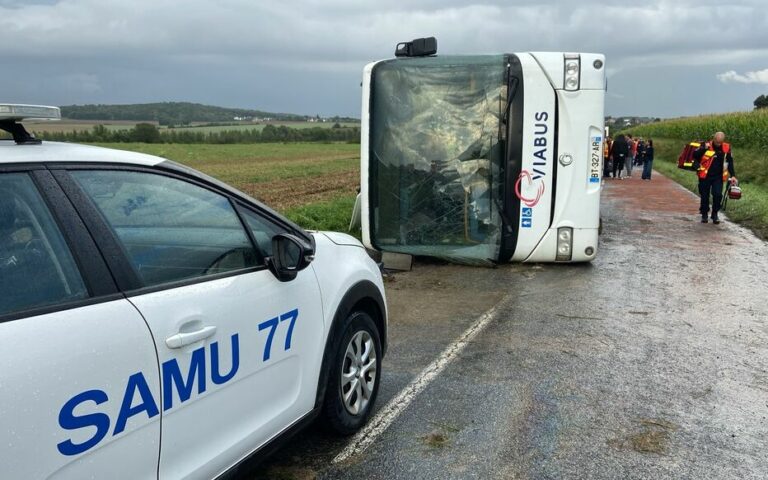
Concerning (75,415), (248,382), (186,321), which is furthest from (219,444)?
(75,415)

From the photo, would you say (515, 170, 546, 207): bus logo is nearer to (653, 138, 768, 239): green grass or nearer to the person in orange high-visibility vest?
(653, 138, 768, 239): green grass

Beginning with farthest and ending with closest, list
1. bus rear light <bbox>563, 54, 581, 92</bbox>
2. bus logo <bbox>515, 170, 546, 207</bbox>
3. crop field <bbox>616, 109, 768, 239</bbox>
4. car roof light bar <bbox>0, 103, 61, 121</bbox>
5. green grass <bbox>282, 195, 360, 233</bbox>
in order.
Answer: crop field <bbox>616, 109, 768, 239</bbox> < green grass <bbox>282, 195, 360, 233</bbox> < bus logo <bbox>515, 170, 546, 207</bbox> < bus rear light <bbox>563, 54, 581, 92</bbox> < car roof light bar <bbox>0, 103, 61, 121</bbox>

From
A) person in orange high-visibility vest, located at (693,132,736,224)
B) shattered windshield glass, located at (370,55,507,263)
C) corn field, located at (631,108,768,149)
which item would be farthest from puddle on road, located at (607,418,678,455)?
corn field, located at (631,108,768,149)

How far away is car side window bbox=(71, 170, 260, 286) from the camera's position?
250 centimetres

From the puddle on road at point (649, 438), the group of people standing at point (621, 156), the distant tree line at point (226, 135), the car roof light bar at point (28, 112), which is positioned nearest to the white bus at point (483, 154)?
the puddle on road at point (649, 438)

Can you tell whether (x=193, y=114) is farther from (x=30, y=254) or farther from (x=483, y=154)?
(x=30, y=254)

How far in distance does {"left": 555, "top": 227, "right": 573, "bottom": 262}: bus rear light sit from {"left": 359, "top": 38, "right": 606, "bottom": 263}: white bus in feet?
0.04

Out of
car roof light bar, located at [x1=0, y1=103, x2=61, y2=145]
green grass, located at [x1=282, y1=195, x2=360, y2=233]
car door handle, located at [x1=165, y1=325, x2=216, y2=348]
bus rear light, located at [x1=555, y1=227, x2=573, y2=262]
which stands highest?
car roof light bar, located at [x1=0, y1=103, x2=61, y2=145]

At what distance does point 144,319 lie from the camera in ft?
7.64

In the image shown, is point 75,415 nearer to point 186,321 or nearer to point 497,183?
point 186,321

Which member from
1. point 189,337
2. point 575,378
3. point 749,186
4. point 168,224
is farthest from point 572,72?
point 749,186

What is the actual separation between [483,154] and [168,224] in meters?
6.01

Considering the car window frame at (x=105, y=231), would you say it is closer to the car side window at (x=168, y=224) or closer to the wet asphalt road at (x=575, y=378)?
the car side window at (x=168, y=224)

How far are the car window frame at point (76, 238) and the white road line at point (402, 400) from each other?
1.83 meters
